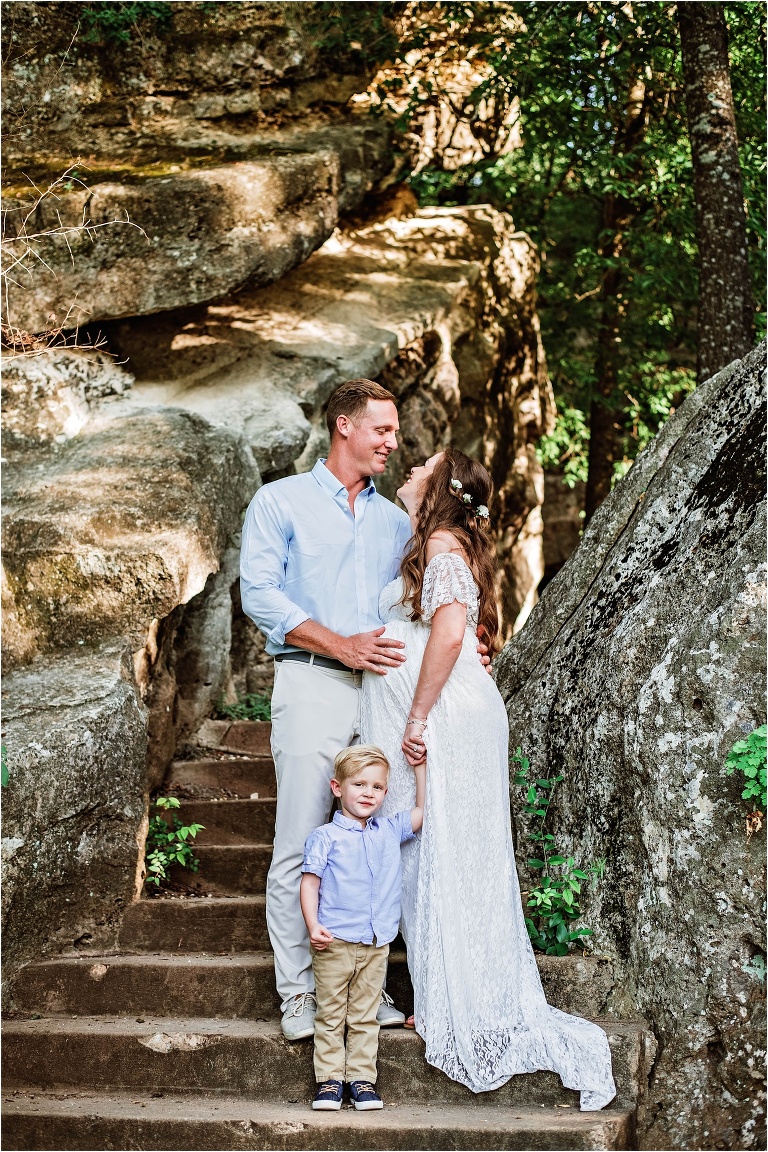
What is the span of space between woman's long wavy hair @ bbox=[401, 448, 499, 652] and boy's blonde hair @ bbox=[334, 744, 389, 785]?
57 cm

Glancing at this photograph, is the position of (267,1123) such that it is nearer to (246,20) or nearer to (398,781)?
(398,781)

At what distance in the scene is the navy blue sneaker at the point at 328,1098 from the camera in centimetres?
377

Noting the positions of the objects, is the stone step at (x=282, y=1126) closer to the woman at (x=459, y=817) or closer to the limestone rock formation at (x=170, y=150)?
the woman at (x=459, y=817)

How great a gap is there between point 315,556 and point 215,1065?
199 centimetres

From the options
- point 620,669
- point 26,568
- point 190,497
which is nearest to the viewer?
point 620,669

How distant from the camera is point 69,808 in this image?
469 centimetres

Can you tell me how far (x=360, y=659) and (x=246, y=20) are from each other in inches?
270

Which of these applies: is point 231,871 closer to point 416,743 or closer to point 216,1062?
point 216,1062

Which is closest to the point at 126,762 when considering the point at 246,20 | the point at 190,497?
the point at 190,497

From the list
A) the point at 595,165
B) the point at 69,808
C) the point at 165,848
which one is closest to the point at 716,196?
the point at 595,165

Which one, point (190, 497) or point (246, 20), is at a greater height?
point (246, 20)

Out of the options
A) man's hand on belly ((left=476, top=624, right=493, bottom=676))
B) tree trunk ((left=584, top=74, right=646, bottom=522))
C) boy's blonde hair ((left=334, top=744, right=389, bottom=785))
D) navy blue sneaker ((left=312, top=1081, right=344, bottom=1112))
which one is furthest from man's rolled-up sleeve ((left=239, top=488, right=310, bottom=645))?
tree trunk ((left=584, top=74, right=646, bottom=522))

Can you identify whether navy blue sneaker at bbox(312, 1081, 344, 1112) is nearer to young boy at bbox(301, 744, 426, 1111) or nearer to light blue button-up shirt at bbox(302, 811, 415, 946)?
young boy at bbox(301, 744, 426, 1111)

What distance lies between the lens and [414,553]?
418 cm
